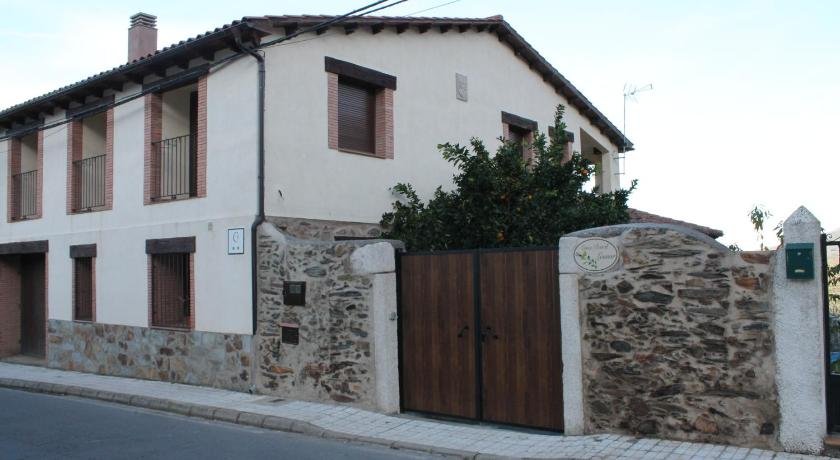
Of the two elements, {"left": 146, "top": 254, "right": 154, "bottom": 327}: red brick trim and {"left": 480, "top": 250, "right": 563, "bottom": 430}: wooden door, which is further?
{"left": 146, "top": 254, "right": 154, "bottom": 327}: red brick trim

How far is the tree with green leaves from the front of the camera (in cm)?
1140

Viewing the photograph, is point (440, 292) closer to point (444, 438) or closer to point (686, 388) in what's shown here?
point (444, 438)

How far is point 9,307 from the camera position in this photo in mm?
17219

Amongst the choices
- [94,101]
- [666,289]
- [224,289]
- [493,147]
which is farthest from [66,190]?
[666,289]

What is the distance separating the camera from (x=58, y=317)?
594 inches

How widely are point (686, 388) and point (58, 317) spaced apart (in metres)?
13.1

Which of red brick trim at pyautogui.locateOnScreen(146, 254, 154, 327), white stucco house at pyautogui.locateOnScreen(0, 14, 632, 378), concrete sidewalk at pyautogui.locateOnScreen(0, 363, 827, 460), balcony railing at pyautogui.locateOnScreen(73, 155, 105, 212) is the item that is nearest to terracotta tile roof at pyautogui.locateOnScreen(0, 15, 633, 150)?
white stucco house at pyautogui.locateOnScreen(0, 14, 632, 378)

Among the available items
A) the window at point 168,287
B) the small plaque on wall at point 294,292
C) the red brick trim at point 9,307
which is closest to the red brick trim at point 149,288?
the window at point 168,287

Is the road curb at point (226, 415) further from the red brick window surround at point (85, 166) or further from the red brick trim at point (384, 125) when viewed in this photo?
the red brick trim at point (384, 125)

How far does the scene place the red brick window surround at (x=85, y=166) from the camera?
14883mm

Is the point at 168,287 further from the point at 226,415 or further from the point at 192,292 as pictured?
the point at 226,415

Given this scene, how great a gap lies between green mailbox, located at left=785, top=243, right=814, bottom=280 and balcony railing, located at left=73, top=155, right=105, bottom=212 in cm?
1296

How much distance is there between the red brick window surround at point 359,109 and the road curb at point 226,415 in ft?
15.7

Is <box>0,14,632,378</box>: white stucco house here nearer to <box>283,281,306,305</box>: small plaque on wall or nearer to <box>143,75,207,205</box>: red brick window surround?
<box>143,75,207,205</box>: red brick window surround
